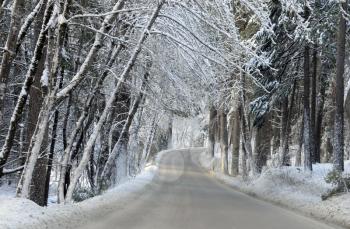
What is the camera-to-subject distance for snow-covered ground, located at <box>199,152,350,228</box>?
14.5 meters

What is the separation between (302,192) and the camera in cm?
1931

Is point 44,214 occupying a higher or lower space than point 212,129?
lower

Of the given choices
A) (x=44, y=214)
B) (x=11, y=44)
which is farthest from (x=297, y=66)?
(x=44, y=214)

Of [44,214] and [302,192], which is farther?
[302,192]

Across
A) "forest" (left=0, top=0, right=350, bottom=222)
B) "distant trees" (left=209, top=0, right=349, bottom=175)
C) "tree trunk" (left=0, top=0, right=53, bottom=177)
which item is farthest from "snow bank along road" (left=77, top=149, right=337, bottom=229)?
"distant trees" (left=209, top=0, right=349, bottom=175)

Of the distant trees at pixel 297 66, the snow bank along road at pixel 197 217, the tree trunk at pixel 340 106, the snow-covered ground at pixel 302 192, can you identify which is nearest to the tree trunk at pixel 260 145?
the distant trees at pixel 297 66

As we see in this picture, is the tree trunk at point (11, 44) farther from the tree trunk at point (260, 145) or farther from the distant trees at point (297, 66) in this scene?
the tree trunk at point (260, 145)

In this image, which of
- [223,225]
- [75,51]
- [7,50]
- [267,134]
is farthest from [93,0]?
[267,134]

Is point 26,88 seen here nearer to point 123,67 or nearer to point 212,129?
point 123,67

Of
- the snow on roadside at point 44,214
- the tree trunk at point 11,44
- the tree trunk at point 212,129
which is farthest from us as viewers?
the tree trunk at point 212,129

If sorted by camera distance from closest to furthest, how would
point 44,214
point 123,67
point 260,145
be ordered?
point 44,214
point 123,67
point 260,145

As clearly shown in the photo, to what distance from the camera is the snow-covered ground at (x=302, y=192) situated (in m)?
14.5

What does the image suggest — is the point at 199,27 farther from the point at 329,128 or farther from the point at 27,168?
Answer: the point at 329,128

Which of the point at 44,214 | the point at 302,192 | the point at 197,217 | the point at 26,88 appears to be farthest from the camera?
the point at 302,192
